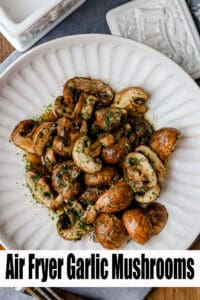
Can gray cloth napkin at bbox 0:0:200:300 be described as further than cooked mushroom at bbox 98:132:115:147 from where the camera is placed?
Yes

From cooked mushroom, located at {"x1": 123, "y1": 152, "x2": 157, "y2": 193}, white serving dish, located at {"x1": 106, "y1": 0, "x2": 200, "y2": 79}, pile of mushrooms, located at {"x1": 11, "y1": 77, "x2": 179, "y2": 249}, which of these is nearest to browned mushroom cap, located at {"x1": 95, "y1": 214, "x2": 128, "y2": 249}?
pile of mushrooms, located at {"x1": 11, "y1": 77, "x2": 179, "y2": 249}

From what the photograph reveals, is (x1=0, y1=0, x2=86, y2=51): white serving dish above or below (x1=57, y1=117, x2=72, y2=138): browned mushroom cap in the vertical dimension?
above

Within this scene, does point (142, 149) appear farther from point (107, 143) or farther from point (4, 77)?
point (4, 77)

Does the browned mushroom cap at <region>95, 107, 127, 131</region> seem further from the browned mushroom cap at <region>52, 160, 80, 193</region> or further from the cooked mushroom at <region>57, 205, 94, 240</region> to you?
the cooked mushroom at <region>57, 205, 94, 240</region>

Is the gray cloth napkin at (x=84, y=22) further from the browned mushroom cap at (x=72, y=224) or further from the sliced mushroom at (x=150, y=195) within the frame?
the sliced mushroom at (x=150, y=195)

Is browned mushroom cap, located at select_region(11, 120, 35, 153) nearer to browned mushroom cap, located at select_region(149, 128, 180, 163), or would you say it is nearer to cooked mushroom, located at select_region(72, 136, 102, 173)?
cooked mushroom, located at select_region(72, 136, 102, 173)

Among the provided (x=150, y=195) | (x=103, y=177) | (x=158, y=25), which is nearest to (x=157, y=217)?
(x=150, y=195)

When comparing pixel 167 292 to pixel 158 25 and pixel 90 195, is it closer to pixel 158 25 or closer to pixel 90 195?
pixel 90 195
